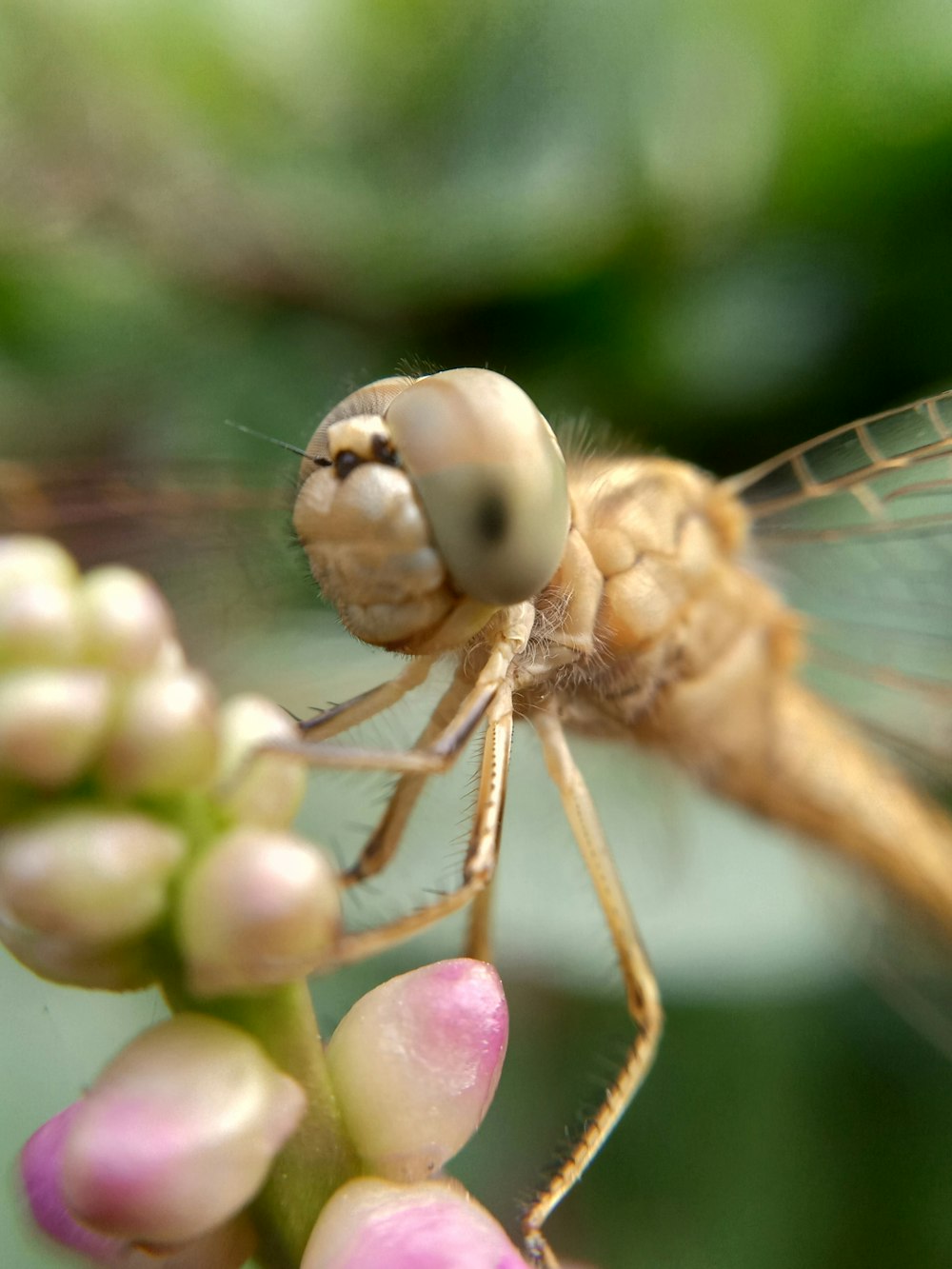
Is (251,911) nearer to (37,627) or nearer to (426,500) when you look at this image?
(37,627)

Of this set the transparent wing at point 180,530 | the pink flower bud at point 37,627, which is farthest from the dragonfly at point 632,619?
the transparent wing at point 180,530

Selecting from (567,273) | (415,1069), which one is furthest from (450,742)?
(567,273)

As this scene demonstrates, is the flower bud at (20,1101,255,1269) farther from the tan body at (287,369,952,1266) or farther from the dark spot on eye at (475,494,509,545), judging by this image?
the dark spot on eye at (475,494,509,545)

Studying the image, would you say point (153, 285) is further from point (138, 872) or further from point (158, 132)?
Answer: point (138, 872)

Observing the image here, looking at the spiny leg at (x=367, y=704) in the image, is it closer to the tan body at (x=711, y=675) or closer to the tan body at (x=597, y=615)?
the tan body at (x=597, y=615)

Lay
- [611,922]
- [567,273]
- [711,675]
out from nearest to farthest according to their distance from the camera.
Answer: [611,922]
[711,675]
[567,273]

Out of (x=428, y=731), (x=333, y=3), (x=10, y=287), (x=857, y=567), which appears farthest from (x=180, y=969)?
(x=333, y=3)

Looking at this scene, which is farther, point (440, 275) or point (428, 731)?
point (440, 275)
